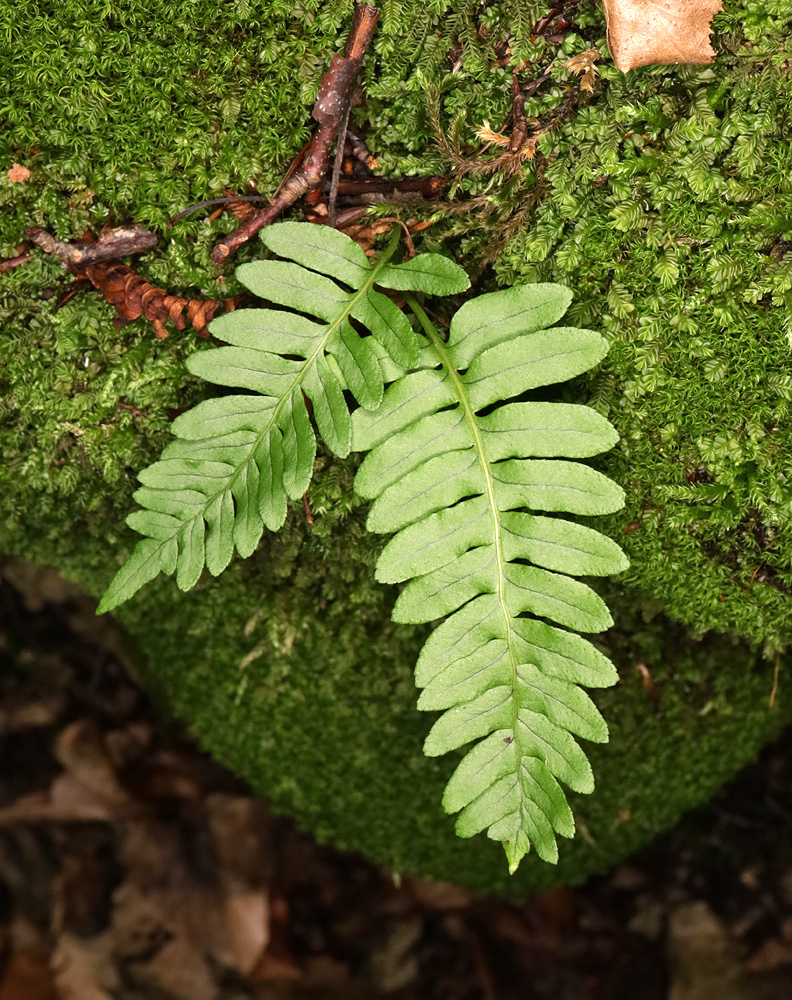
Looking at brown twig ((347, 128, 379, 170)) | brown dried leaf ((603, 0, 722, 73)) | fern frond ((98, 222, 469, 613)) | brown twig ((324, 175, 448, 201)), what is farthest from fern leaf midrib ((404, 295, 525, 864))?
brown dried leaf ((603, 0, 722, 73))

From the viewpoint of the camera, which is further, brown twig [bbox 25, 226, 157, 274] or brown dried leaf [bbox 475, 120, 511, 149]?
brown twig [bbox 25, 226, 157, 274]

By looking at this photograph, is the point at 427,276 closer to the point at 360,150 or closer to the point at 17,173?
the point at 360,150

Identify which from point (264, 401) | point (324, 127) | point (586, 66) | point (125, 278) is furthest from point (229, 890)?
point (586, 66)

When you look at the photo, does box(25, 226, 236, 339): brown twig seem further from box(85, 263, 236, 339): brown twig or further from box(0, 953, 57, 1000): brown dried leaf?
box(0, 953, 57, 1000): brown dried leaf

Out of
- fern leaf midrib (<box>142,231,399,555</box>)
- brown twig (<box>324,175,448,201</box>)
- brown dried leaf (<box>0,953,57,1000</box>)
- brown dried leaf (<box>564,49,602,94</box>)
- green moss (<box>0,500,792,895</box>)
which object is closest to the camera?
brown dried leaf (<box>564,49,602,94</box>)

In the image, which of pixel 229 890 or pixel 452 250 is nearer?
pixel 452 250

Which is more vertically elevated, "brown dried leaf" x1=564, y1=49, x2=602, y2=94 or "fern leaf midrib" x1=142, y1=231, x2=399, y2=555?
"brown dried leaf" x1=564, y1=49, x2=602, y2=94
